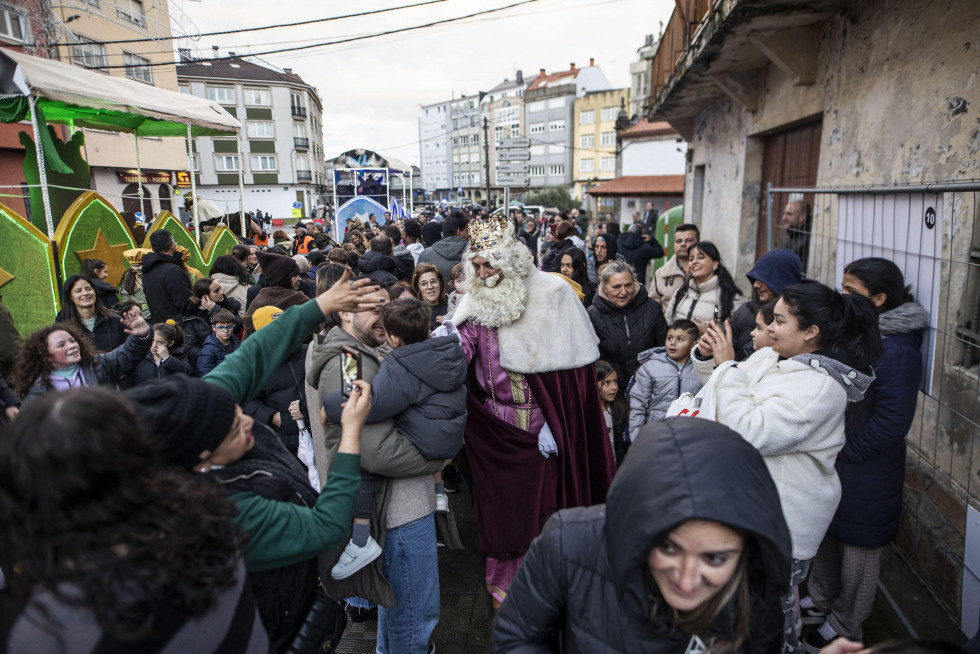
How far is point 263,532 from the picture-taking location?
1.36 m

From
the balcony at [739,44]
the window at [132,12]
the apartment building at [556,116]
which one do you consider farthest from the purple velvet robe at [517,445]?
the apartment building at [556,116]

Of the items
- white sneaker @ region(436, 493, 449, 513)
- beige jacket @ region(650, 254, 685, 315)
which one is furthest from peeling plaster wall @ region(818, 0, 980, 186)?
white sneaker @ region(436, 493, 449, 513)

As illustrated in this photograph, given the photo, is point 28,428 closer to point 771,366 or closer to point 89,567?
point 89,567

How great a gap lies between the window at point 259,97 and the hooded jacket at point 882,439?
174ft

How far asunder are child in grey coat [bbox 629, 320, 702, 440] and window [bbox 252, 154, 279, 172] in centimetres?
5054

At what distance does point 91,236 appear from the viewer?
675 cm

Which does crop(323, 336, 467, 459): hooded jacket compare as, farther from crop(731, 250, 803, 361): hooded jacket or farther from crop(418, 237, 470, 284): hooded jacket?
crop(418, 237, 470, 284): hooded jacket

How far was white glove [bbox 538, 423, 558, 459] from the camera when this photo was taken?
122 inches

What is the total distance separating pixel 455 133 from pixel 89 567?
8760 cm

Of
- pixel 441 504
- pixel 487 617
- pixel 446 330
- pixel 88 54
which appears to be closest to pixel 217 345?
pixel 446 330

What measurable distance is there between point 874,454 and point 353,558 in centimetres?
235

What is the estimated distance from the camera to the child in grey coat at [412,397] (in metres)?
2.24

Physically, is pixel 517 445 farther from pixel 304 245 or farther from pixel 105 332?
pixel 304 245

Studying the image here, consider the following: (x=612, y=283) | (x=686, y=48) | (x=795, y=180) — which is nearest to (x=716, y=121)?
(x=686, y=48)
